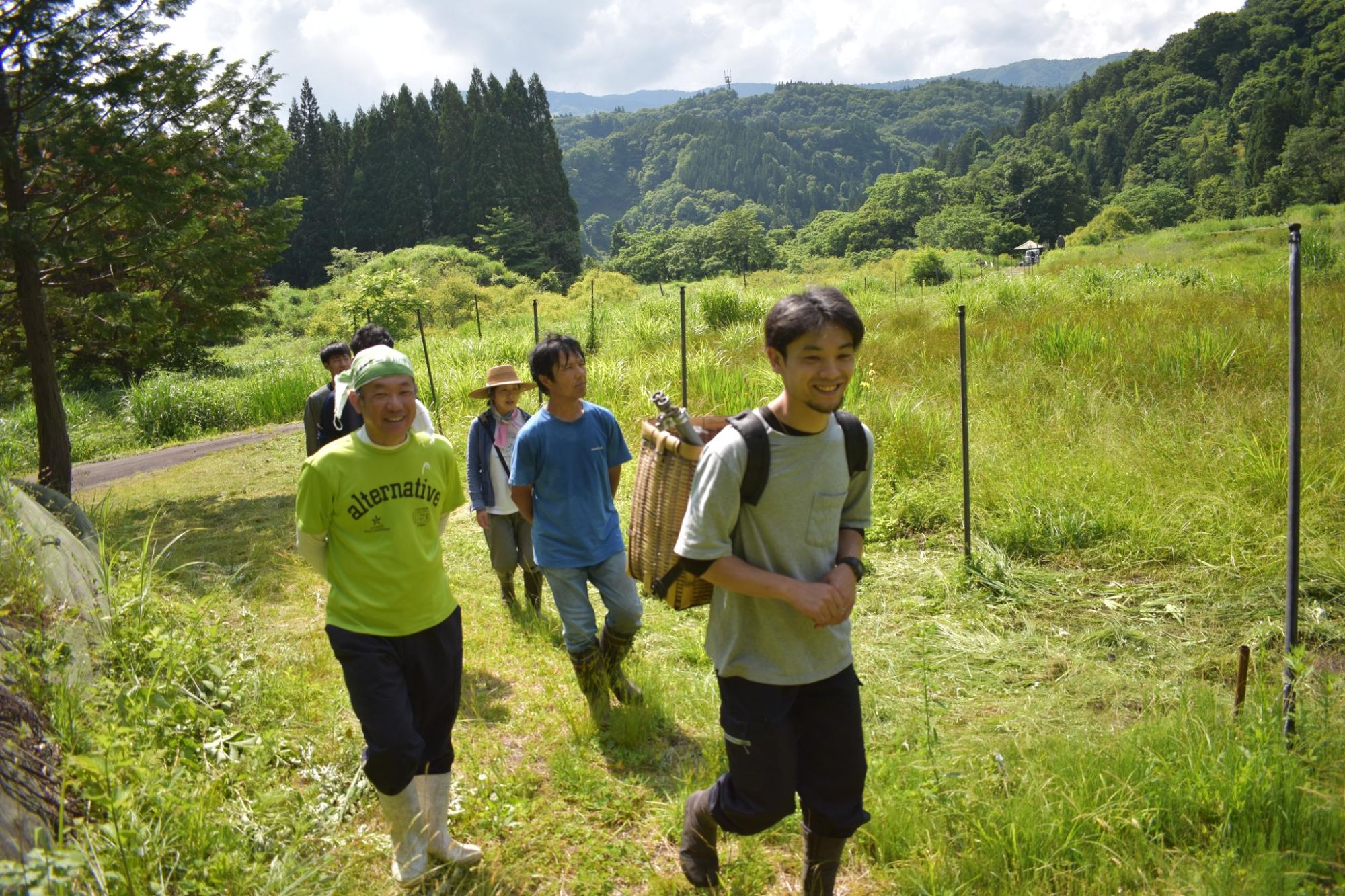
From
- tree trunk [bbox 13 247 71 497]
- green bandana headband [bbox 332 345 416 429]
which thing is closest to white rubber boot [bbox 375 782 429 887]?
green bandana headband [bbox 332 345 416 429]

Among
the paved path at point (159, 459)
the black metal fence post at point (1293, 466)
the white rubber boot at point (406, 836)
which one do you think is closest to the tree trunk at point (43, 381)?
the paved path at point (159, 459)

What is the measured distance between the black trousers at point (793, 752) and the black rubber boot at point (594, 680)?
142cm

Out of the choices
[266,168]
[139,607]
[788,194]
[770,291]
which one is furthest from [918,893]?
[788,194]

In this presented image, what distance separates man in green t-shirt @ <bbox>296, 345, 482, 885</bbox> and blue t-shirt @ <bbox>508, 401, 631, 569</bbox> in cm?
83

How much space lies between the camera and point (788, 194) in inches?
6412

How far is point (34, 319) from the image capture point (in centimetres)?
771

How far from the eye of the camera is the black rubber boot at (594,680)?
3.61 meters

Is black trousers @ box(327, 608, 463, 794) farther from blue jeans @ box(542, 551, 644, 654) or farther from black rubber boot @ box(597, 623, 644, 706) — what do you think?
black rubber boot @ box(597, 623, 644, 706)

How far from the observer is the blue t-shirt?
3562 mm

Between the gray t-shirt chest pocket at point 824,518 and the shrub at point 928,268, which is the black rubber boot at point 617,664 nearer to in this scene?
the gray t-shirt chest pocket at point 824,518

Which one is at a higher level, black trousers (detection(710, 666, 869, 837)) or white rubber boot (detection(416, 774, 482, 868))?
black trousers (detection(710, 666, 869, 837))

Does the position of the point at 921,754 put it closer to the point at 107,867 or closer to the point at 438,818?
the point at 438,818

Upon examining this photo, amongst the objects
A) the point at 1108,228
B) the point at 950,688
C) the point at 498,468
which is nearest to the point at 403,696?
the point at 498,468

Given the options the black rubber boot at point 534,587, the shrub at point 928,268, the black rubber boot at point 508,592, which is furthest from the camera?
the shrub at point 928,268
